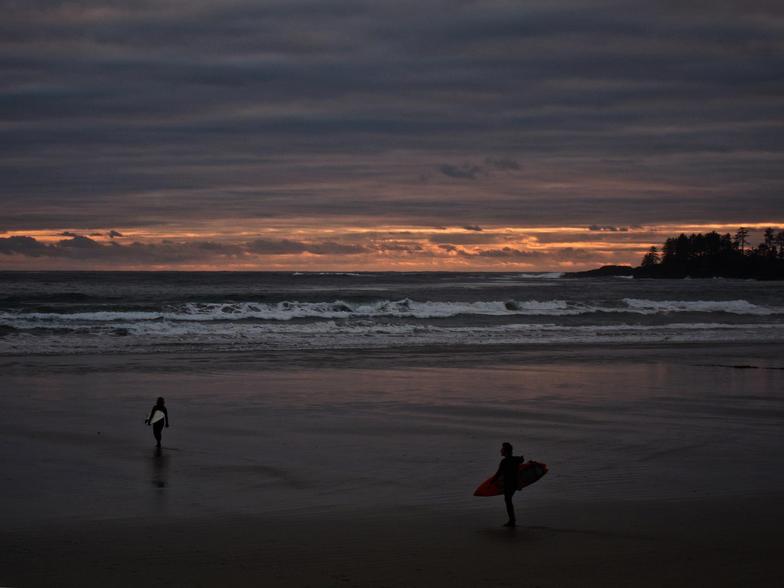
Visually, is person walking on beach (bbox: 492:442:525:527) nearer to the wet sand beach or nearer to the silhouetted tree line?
the wet sand beach

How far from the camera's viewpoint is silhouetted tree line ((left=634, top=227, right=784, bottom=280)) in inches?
5167

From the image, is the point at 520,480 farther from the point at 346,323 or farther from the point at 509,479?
the point at 346,323

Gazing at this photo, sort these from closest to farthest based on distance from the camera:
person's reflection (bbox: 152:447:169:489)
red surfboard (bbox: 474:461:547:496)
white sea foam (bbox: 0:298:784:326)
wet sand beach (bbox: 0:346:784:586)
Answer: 1. wet sand beach (bbox: 0:346:784:586)
2. red surfboard (bbox: 474:461:547:496)
3. person's reflection (bbox: 152:447:169:489)
4. white sea foam (bbox: 0:298:784:326)

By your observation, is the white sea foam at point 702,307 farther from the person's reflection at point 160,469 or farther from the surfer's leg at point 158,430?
the person's reflection at point 160,469

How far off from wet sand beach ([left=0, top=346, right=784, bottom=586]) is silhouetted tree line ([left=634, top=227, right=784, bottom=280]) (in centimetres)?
11847

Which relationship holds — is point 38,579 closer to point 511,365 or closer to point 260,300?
point 511,365

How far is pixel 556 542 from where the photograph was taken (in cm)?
909

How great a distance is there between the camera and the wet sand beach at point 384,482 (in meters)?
8.37

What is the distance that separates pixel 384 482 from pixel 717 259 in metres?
138

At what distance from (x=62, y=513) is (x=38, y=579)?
2155 millimetres

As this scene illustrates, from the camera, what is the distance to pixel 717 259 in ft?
455

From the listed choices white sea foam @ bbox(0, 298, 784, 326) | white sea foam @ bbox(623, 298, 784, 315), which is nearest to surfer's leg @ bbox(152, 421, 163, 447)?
white sea foam @ bbox(0, 298, 784, 326)

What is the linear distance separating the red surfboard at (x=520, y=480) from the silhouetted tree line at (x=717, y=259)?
129086 mm

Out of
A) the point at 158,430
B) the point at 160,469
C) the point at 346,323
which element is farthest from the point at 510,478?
the point at 346,323
